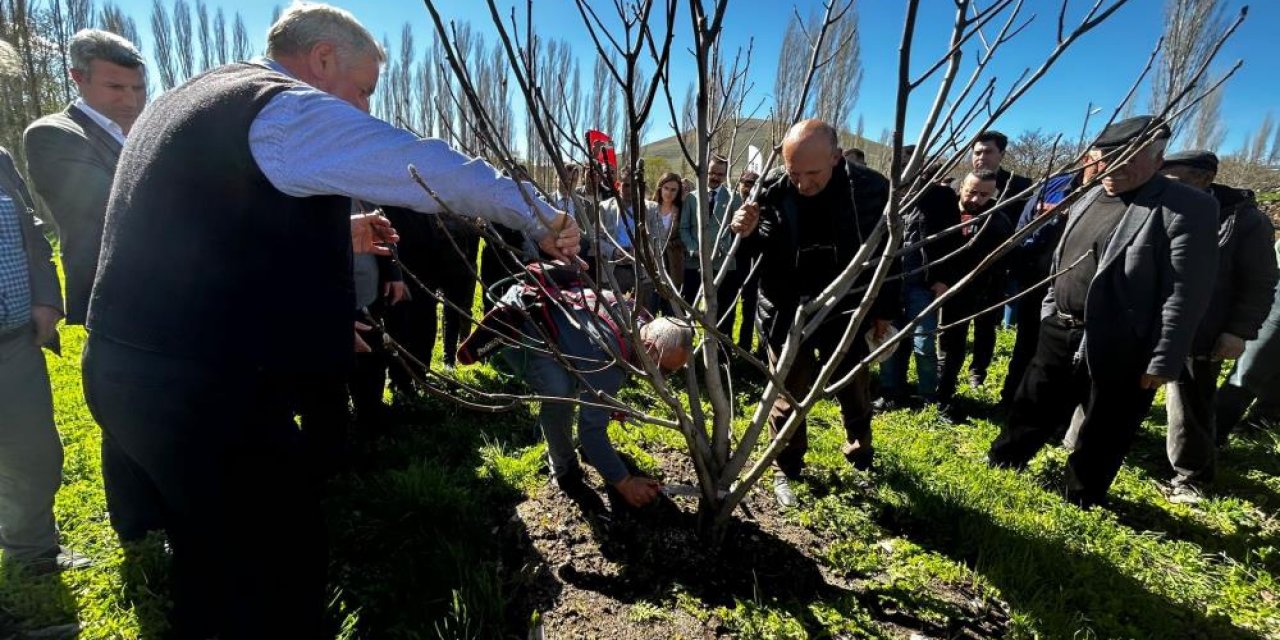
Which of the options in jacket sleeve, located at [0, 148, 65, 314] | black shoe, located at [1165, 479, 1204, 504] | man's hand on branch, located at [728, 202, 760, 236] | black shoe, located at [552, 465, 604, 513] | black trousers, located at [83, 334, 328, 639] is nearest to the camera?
black trousers, located at [83, 334, 328, 639]

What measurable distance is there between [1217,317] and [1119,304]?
115cm

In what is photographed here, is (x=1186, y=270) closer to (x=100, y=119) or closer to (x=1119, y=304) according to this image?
(x=1119, y=304)

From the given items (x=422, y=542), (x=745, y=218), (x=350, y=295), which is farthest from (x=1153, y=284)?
(x=422, y=542)

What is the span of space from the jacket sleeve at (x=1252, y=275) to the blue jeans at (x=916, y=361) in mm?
1662

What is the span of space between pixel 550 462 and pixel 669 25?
2292 mm

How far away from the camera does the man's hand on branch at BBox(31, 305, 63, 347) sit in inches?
80.0

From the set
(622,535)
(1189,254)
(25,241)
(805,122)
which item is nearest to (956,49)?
(805,122)

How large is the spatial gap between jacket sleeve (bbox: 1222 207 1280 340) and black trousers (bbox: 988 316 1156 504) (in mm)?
898

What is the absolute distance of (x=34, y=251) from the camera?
2.07m

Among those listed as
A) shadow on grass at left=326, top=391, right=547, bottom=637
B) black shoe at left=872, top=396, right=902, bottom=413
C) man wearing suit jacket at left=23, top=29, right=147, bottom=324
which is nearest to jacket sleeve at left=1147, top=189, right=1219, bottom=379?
black shoe at left=872, top=396, right=902, bottom=413

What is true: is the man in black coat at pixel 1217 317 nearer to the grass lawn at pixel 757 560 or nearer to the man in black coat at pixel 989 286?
the grass lawn at pixel 757 560

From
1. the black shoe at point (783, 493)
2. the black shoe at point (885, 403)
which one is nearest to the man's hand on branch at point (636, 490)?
the black shoe at point (783, 493)

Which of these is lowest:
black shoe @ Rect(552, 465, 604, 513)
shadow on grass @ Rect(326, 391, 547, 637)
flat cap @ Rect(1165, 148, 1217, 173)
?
shadow on grass @ Rect(326, 391, 547, 637)

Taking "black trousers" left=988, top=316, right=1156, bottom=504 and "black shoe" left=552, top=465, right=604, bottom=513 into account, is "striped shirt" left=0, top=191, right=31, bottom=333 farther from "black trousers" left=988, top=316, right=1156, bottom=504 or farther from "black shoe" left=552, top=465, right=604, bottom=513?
"black trousers" left=988, top=316, right=1156, bottom=504
